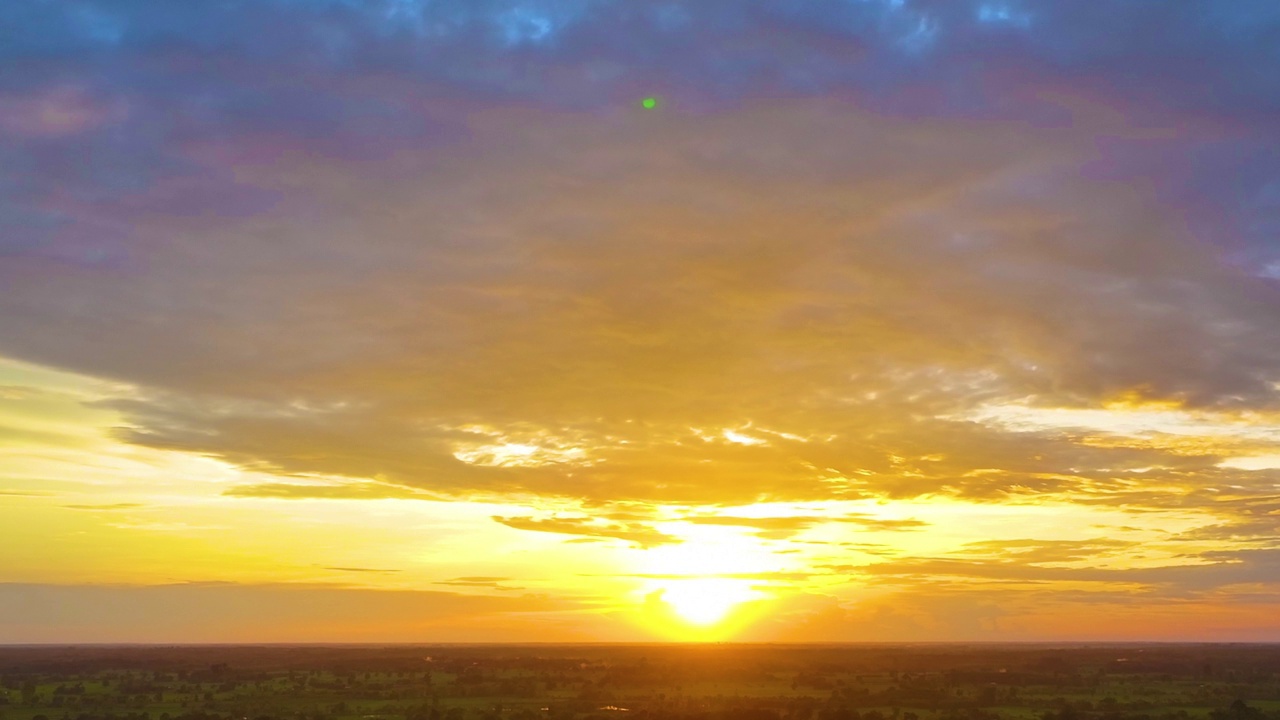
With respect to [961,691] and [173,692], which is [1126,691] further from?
[173,692]

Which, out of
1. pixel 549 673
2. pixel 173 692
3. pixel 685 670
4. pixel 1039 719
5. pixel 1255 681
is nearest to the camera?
pixel 1039 719

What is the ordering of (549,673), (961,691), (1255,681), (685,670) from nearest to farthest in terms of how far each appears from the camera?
1. (961,691)
2. (1255,681)
3. (549,673)
4. (685,670)

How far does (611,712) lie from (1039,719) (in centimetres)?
4759

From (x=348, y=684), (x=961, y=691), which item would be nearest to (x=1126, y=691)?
(x=961, y=691)

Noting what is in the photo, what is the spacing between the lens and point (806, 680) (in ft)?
568

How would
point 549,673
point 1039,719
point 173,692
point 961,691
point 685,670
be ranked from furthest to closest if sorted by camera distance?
point 685,670 → point 549,673 → point 961,691 → point 173,692 → point 1039,719

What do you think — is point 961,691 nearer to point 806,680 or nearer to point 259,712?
point 806,680

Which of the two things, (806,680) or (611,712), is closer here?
(611,712)

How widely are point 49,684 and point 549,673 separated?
79468 mm

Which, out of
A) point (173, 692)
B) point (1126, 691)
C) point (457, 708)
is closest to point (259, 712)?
point (457, 708)

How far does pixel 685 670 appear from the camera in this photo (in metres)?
200

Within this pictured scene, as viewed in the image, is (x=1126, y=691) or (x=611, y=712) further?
(x=1126, y=691)

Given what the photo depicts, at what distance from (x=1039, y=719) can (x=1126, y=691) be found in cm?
4949

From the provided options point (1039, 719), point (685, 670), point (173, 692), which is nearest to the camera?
point (1039, 719)
